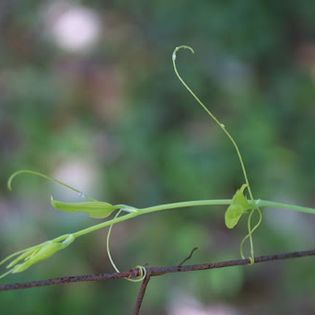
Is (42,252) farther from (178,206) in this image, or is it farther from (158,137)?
(158,137)

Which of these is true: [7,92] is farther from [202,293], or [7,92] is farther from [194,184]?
[202,293]

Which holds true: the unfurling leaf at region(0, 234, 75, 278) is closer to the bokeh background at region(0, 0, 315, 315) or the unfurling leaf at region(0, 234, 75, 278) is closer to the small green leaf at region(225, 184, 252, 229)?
the small green leaf at region(225, 184, 252, 229)

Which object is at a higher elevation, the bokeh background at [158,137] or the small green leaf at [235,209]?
the small green leaf at [235,209]

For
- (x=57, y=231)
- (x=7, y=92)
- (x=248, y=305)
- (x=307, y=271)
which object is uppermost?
(x=7, y=92)

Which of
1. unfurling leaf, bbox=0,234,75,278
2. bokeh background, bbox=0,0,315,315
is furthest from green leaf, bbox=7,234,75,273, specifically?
bokeh background, bbox=0,0,315,315

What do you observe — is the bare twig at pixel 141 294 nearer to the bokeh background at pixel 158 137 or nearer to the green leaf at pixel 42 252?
the green leaf at pixel 42 252

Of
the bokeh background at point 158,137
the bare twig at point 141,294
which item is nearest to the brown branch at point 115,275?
the bare twig at point 141,294

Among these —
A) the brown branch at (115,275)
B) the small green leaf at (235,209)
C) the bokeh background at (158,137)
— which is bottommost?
the bokeh background at (158,137)

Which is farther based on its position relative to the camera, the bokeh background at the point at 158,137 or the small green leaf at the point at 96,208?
the bokeh background at the point at 158,137

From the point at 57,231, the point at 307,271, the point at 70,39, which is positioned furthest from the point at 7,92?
the point at 307,271
